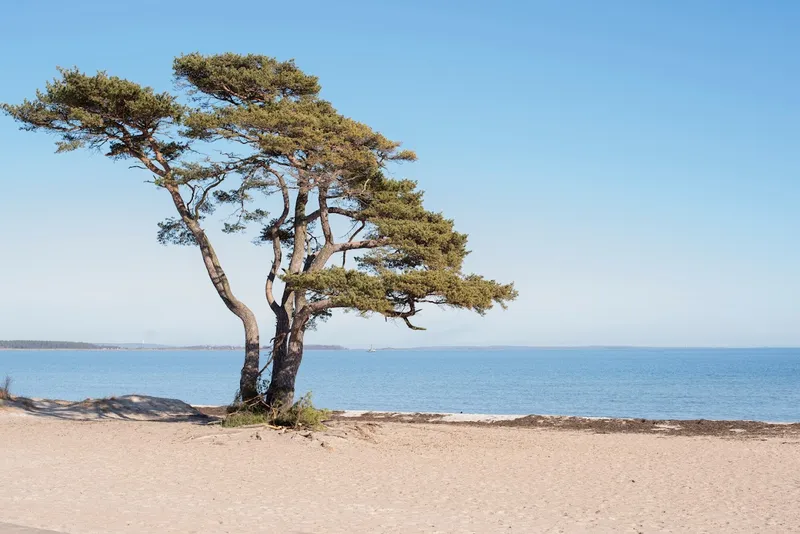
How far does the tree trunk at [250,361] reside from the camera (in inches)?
664

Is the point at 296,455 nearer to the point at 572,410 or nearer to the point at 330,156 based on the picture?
the point at 330,156

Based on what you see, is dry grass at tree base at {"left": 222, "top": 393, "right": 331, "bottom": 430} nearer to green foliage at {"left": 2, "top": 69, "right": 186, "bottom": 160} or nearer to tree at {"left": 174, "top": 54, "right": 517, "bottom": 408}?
tree at {"left": 174, "top": 54, "right": 517, "bottom": 408}

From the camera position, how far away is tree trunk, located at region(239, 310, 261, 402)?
55.4 ft

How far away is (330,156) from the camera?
598 inches

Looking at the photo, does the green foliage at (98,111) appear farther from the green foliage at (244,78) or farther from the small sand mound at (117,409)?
the small sand mound at (117,409)

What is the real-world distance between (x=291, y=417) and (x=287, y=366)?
1.51 m

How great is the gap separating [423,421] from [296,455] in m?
8.12

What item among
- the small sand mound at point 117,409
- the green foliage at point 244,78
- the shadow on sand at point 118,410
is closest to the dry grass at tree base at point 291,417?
the shadow on sand at point 118,410

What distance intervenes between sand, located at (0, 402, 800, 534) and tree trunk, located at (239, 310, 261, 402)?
4.07 feet

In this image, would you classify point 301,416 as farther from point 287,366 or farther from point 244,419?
point 287,366

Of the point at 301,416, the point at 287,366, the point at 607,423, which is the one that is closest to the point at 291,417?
the point at 301,416

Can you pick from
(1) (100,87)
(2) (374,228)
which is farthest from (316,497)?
(1) (100,87)

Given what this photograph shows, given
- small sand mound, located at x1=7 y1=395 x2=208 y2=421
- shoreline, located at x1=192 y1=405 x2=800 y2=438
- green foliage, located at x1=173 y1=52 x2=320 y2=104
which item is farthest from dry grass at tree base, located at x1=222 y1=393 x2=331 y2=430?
green foliage, located at x1=173 y1=52 x2=320 y2=104

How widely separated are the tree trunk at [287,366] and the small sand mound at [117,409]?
11.7 feet
